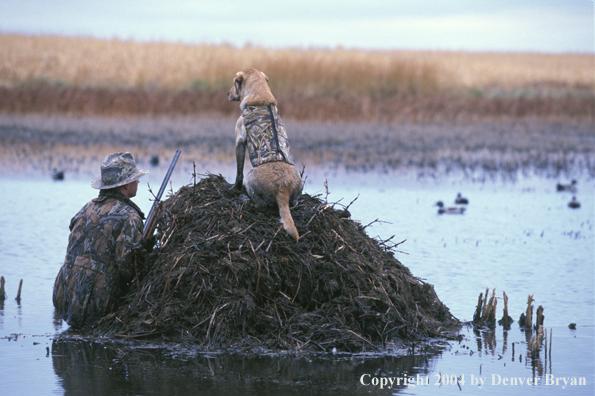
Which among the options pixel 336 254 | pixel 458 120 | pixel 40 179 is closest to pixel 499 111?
pixel 458 120

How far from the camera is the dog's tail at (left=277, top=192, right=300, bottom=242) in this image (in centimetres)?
655

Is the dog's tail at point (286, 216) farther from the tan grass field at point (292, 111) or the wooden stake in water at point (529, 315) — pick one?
the tan grass field at point (292, 111)

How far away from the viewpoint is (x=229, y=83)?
98.3 feet

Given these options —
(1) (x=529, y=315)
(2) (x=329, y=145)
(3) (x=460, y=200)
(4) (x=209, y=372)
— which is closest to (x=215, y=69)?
(2) (x=329, y=145)

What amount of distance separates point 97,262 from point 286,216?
1729 millimetres

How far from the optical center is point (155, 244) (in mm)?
7035

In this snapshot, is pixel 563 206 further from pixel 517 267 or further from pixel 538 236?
pixel 517 267

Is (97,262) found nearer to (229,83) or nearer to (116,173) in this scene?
(116,173)

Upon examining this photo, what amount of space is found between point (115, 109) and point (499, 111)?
49.0 ft

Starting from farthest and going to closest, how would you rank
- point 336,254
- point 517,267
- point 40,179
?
point 40,179, point 517,267, point 336,254

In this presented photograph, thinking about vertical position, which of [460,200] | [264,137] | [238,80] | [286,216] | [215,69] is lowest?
[460,200]

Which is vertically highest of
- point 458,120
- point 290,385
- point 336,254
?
point 458,120

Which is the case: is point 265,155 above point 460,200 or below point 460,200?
above

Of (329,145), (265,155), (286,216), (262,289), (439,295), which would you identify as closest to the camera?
(262,289)
